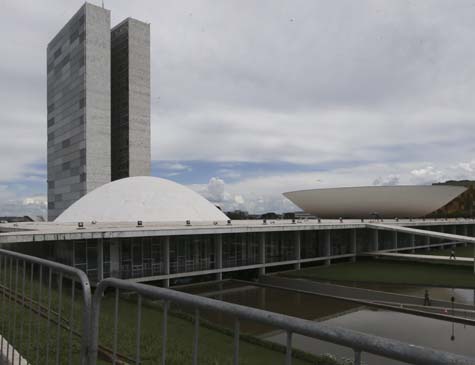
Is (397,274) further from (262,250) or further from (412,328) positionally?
(412,328)

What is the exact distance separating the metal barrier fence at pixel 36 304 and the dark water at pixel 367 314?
6414 millimetres

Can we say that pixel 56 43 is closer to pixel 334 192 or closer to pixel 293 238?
pixel 334 192

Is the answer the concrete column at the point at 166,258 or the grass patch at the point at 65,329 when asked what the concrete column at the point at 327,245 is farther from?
the grass patch at the point at 65,329

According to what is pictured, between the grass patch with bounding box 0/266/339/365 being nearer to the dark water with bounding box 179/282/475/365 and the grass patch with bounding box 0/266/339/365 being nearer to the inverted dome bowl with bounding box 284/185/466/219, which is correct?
the dark water with bounding box 179/282/475/365

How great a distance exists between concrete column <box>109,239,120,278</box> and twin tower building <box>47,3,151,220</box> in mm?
41246

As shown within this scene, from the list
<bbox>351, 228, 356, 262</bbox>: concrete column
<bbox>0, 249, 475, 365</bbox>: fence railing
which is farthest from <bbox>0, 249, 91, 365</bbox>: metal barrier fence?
<bbox>351, 228, 356, 262</bbox>: concrete column

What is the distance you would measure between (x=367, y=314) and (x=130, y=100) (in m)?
58.8

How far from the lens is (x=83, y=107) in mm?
61781

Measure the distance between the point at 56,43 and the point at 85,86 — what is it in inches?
633

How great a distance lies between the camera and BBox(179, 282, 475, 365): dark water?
1374 centimetres

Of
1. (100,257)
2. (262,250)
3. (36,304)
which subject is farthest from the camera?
(262,250)

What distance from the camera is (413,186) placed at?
49000 millimetres

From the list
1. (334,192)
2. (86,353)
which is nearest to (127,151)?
(334,192)

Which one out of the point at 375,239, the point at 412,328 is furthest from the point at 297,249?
the point at 412,328
